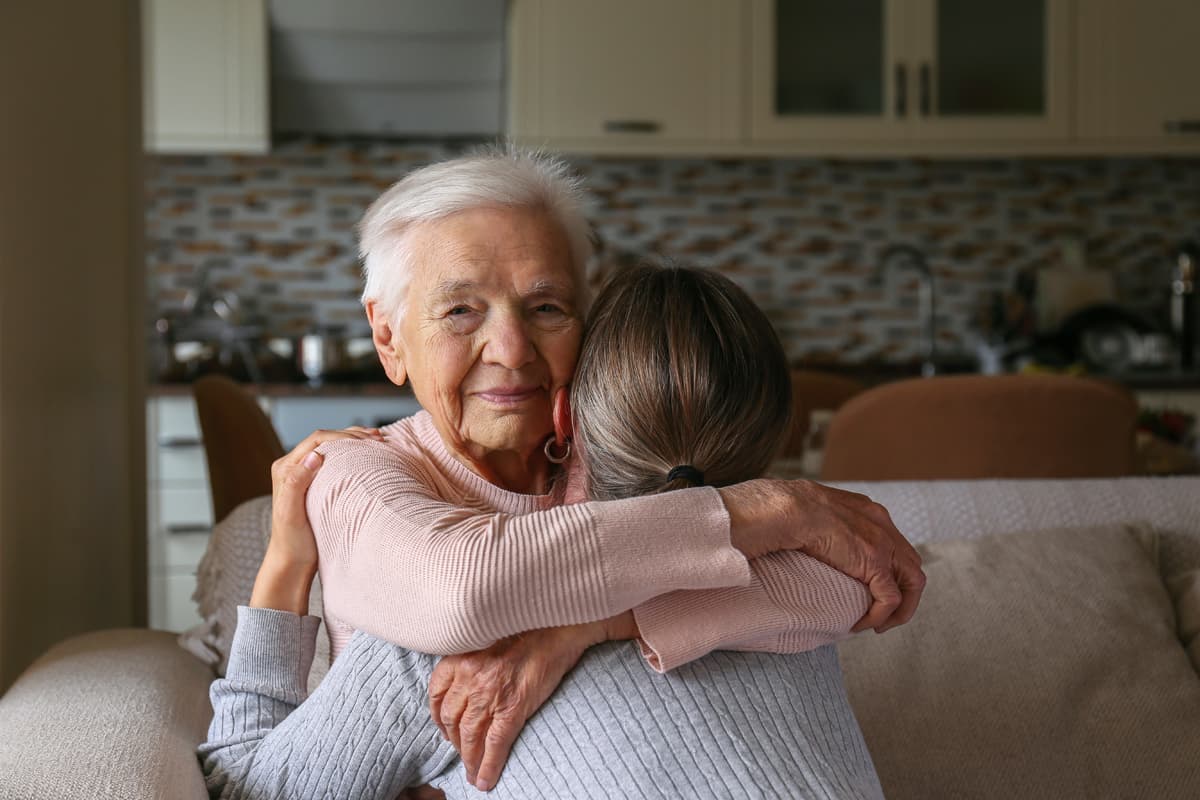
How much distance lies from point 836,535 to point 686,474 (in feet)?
0.45

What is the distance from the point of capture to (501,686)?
0.93 m

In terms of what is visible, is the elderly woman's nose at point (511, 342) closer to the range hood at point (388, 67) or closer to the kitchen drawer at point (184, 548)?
the kitchen drawer at point (184, 548)

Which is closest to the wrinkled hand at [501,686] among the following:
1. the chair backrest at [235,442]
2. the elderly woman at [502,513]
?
the elderly woman at [502,513]

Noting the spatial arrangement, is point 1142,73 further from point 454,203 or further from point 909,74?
point 454,203

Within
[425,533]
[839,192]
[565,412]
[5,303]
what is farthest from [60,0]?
[839,192]

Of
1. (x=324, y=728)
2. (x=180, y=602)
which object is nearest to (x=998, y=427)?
(x=324, y=728)

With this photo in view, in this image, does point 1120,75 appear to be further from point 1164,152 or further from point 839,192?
point 839,192

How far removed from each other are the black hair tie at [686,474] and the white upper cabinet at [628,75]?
3.50 m

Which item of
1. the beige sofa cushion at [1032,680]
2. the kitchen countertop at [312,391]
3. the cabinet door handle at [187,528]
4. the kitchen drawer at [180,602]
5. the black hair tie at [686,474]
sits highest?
the black hair tie at [686,474]

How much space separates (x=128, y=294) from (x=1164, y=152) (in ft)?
11.9

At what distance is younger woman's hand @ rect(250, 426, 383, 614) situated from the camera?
1.11m

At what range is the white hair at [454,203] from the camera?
112 cm

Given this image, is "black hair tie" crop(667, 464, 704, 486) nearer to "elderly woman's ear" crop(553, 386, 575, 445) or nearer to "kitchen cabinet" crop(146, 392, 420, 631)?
"elderly woman's ear" crop(553, 386, 575, 445)

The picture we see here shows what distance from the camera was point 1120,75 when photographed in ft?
14.5
